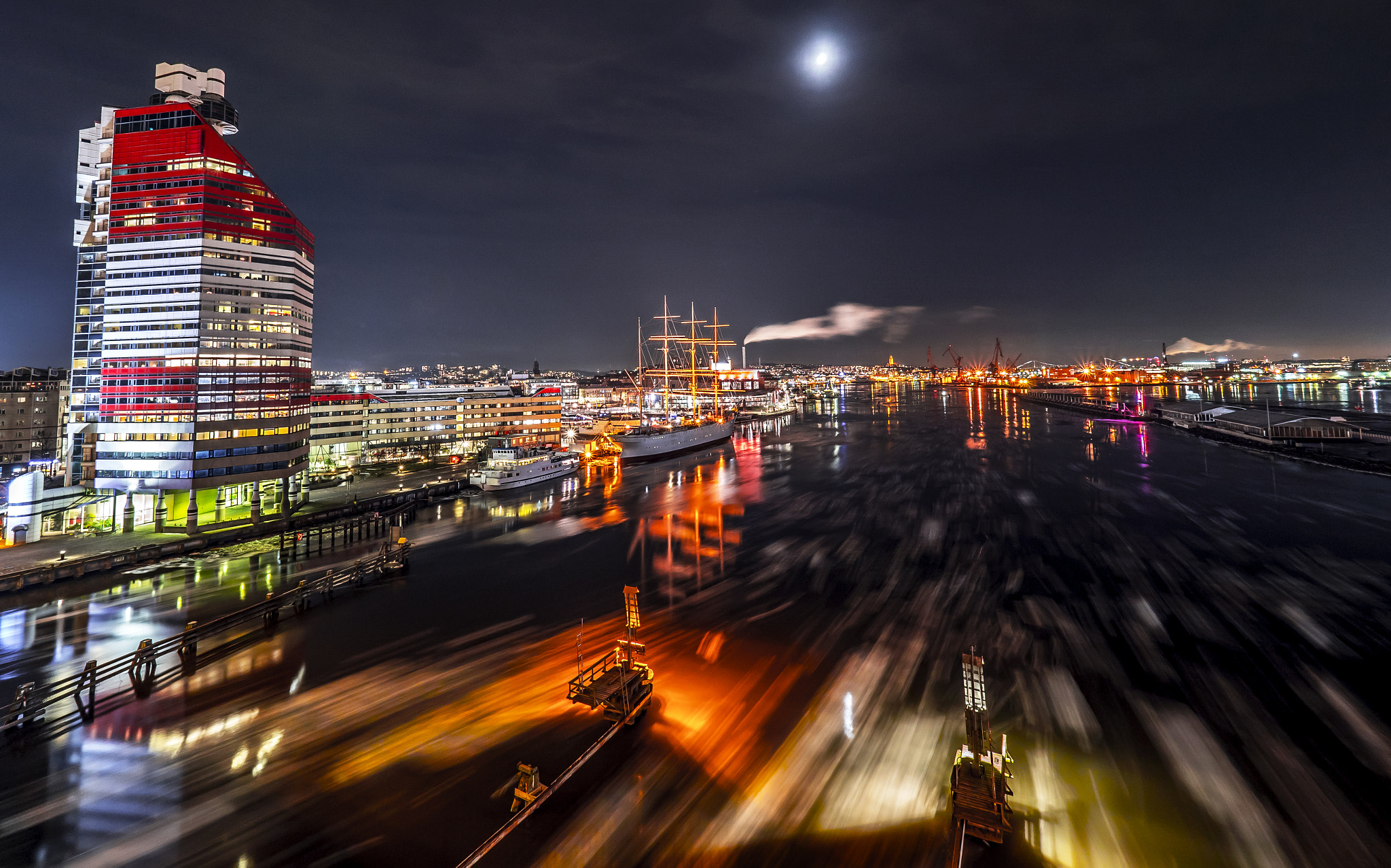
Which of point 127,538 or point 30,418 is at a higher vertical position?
point 30,418

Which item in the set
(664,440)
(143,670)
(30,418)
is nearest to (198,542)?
(143,670)

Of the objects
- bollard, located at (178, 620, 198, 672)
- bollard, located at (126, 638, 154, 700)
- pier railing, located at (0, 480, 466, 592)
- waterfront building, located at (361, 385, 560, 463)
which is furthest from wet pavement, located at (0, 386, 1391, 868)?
waterfront building, located at (361, 385, 560, 463)

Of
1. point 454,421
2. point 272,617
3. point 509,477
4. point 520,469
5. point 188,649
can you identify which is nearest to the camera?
point 188,649

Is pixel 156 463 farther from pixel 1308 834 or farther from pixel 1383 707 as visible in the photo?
pixel 1383 707

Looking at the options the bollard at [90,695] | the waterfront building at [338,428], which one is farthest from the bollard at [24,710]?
the waterfront building at [338,428]

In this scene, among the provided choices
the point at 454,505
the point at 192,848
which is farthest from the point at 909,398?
the point at 192,848

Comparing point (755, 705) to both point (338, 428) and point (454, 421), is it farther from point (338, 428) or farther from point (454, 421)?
point (454, 421)

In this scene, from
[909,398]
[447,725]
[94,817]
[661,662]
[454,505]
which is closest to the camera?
[94,817]

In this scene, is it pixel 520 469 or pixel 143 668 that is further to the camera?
pixel 520 469
